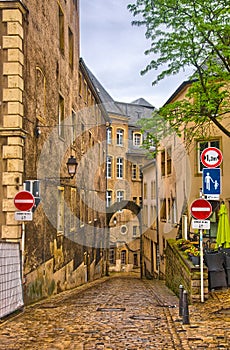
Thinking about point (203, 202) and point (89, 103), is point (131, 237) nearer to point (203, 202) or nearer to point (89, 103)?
point (89, 103)

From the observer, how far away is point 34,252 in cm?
1498

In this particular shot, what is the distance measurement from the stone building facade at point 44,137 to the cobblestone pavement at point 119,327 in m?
2.14

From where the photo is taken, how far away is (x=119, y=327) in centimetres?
938

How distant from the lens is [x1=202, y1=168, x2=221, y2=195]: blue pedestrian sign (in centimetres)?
1170

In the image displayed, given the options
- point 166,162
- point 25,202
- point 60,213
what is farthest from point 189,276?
point 166,162

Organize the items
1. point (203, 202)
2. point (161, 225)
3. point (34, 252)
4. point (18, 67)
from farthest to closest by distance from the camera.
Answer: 1. point (161, 225)
2. point (34, 252)
3. point (18, 67)
4. point (203, 202)

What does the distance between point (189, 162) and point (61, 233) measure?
32.5 feet

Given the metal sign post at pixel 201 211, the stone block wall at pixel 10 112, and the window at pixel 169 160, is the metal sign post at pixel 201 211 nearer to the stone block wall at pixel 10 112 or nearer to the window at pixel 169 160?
the stone block wall at pixel 10 112

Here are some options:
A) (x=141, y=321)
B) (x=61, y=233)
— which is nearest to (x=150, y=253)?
(x=61, y=233)

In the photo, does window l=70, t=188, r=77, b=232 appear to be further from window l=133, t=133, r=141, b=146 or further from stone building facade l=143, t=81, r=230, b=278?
window l=133, t=133, r=141, b=146

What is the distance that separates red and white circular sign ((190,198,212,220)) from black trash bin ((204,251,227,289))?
1756mm

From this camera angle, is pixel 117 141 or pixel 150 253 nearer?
pixel 150 253

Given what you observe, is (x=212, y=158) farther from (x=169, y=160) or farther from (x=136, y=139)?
(x=136, y=139)

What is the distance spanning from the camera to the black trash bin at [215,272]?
13.2 meters
